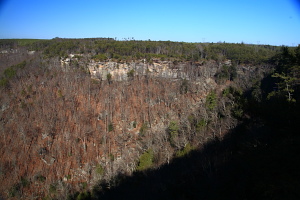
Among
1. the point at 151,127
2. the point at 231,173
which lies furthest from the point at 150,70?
the point at 231,173

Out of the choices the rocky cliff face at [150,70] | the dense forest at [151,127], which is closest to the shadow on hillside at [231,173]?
the dense forest at [151,127]

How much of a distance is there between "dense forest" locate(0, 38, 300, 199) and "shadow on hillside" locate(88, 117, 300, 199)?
53 mm

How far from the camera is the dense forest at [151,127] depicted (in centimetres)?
835

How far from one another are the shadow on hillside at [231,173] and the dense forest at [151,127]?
0.05 m

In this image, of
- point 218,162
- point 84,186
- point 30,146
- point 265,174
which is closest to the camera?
point 265,174

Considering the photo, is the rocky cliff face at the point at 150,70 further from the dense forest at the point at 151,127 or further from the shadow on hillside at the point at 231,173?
the shadow on hillside at the point at 231,173

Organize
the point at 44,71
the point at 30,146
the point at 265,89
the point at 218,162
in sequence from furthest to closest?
the point at 44,71 → the point at 265,89 → the point at 30,146 → the point at 218,162

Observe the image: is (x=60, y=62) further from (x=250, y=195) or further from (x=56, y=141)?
(x=250, y=195)

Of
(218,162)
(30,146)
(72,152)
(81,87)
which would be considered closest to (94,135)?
(72,152)

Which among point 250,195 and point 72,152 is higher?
point 250,195

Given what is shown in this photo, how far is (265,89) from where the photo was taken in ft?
106

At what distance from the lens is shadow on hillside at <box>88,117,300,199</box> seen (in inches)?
244

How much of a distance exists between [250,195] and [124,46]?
52.3 metres

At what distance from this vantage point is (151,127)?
1372 inches
